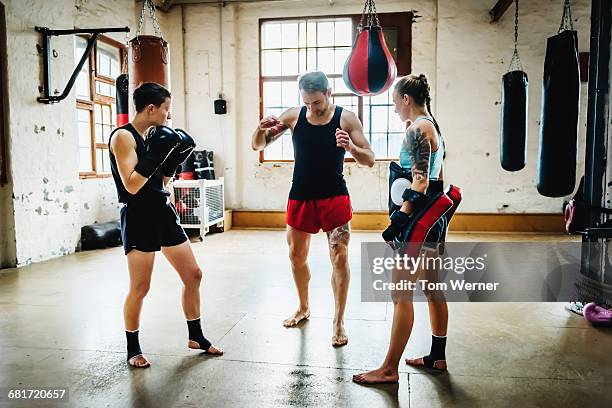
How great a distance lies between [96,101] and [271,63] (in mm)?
2831

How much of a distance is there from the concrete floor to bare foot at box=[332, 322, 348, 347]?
1.9 inches

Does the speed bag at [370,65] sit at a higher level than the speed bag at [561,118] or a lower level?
higher

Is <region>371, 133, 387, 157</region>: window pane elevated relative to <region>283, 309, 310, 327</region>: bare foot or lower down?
elevated

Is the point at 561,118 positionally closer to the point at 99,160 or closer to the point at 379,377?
the point at 379,377

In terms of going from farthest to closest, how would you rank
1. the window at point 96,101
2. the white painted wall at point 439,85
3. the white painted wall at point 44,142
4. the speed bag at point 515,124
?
1. the white painted wall at point 439,85
2. the window at point 96,101
3. the white painted wall at point 44,142
4. the speed bag at point 515,124

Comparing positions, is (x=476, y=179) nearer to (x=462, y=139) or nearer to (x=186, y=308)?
(x=462, y=139)

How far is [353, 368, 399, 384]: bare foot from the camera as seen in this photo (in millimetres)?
2314

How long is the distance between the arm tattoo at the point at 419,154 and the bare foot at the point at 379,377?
3.04ft

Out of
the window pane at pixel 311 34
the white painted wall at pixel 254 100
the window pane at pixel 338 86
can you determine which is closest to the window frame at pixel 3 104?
the white painted wall at pixel 254 100

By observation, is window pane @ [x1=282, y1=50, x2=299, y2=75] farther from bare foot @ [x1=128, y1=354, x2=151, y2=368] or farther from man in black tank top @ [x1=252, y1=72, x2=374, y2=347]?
bare foot @ [x1=128, y1=354, x2=151, y2=368]

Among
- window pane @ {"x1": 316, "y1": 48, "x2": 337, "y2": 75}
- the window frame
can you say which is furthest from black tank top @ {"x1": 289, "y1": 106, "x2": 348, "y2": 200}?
window pane @ {"x1": 316, "y1": 48, "x2": 337, "y2": 75}

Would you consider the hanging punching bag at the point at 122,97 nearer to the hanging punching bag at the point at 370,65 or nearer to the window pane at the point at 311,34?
the hanging punching bag at the point at 370,65

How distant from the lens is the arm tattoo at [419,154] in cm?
217

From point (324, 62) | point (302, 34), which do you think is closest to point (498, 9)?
point (324, 62)
